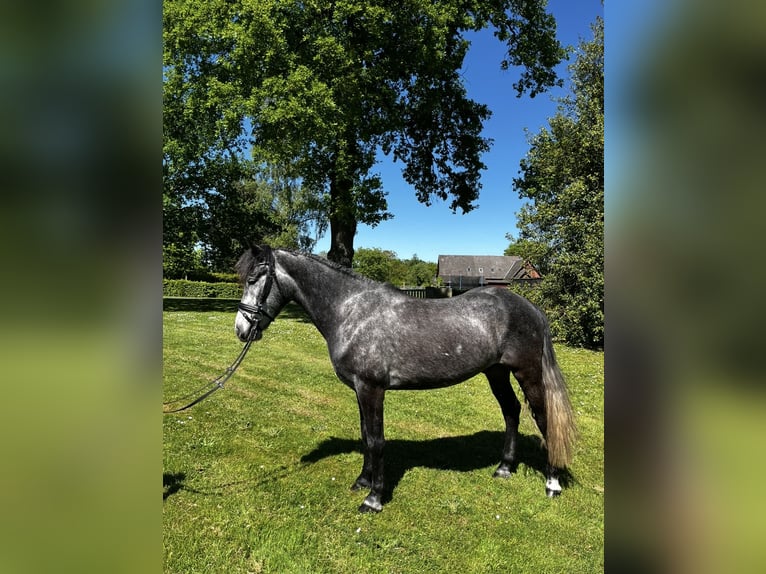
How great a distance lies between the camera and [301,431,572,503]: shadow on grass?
4652 mm

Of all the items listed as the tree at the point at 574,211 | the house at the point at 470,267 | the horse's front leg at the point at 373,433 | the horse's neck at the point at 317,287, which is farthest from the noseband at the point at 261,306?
the house at the point at 470,267

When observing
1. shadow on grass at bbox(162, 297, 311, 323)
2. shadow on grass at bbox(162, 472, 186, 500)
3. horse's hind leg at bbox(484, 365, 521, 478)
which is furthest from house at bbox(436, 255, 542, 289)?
shadow on grass at bbox(162, 472, 186, 500)

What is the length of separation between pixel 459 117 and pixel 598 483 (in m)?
17.3

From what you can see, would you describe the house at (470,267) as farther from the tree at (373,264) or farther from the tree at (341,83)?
the tree at (341,83)

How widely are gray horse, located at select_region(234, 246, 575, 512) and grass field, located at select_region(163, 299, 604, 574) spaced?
0.34m

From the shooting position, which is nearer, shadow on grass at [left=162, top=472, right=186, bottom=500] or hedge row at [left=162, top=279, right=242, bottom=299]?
shadow on grass at [left=162, top=472, right=186, bottom=500]

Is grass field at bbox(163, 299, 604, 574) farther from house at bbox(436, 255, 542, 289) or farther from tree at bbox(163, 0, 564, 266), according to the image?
house at bbox(436, 255, 542, 289)

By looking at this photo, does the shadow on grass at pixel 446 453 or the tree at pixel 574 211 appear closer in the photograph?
the shadow on grass at pixel 446 453

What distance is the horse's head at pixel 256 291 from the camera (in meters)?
3.94

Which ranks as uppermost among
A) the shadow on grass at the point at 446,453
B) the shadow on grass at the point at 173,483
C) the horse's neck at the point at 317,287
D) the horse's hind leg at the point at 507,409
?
the horse's neck at the point at 317,287

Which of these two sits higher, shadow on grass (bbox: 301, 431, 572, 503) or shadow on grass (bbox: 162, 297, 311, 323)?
shadow on grass (bbox: 301, 431, 572, 503)
